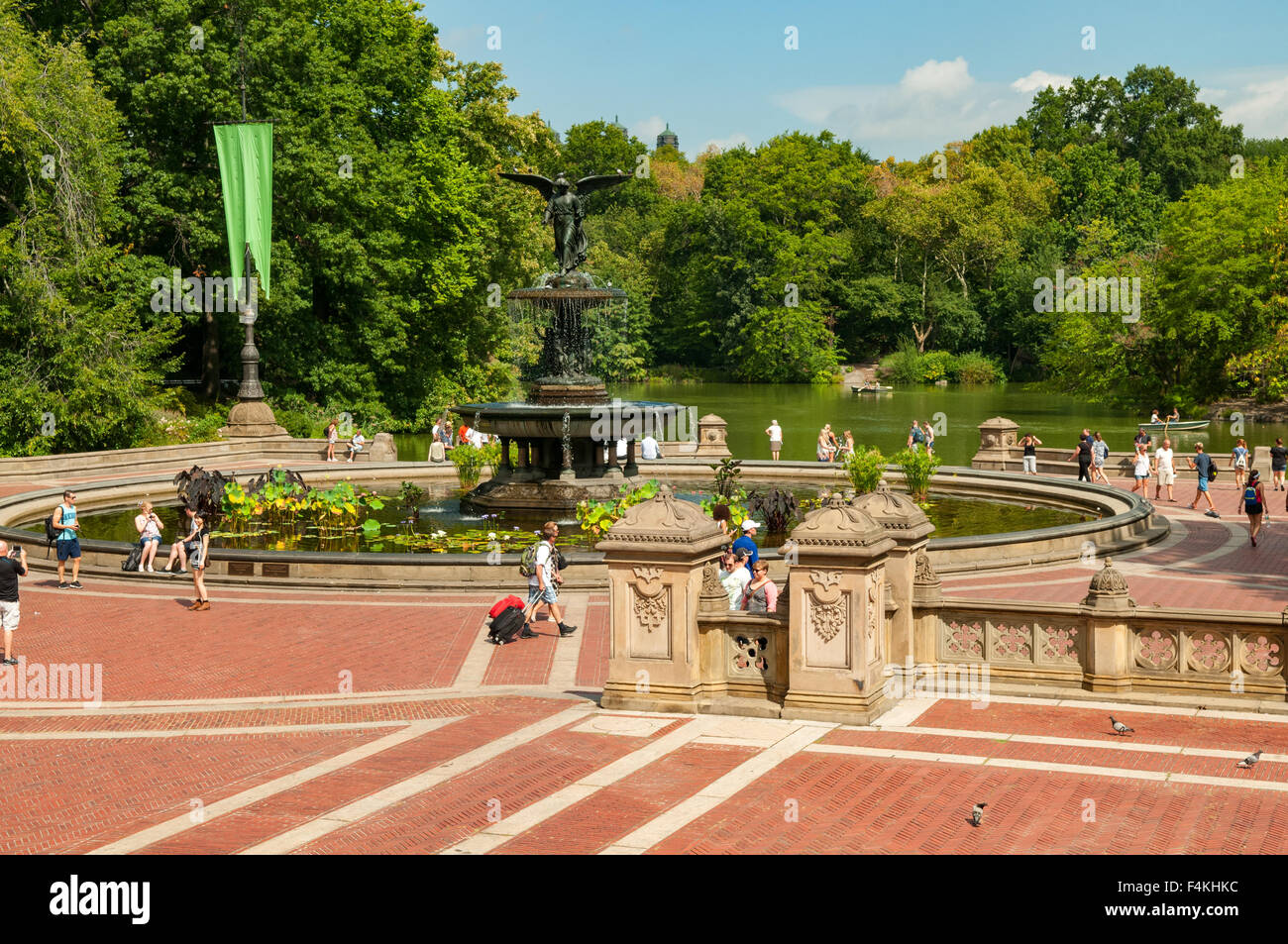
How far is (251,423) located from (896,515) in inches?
1385

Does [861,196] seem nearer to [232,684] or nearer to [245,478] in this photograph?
[245,478]

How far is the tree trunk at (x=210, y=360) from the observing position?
176 feet

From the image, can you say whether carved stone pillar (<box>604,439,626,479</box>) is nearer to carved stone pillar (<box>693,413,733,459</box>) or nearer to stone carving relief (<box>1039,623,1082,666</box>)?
carved stone pillar (<box>693,413,733,459</box>)

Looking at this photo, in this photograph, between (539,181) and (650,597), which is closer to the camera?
(650,597)

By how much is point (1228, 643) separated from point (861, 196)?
9768 cm

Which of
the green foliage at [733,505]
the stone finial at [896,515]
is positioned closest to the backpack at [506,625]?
the green foliage at [733,505]

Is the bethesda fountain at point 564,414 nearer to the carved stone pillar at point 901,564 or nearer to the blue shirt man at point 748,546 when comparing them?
the blue shirt man at point 748,546

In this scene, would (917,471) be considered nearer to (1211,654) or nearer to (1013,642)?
(1013,642)

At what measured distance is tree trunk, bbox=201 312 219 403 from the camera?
176ft

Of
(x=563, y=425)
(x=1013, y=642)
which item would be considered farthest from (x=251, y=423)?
(x=1013, y=642)

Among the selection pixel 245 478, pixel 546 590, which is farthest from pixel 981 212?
pixel 546 590

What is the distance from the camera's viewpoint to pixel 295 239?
53156mm

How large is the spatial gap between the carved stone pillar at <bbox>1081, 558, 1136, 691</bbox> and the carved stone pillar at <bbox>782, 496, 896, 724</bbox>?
6.87 ft

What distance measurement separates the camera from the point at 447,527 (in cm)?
2594
